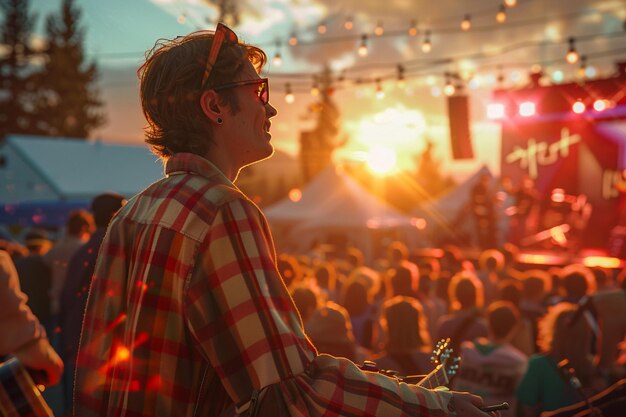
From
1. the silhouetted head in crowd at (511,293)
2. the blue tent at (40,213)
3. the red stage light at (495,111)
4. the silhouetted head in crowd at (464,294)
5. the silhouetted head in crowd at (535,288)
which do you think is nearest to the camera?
the silhouetted head in crowd at (464,294)

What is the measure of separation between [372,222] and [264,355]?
18.5m

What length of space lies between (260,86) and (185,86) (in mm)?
188

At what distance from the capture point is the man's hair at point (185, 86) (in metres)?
1.54

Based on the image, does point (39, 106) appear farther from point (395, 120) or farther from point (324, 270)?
point (324, 270)

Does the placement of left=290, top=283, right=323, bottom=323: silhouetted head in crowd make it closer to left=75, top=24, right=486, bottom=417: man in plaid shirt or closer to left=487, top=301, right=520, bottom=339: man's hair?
left=487, top=301, right=520, bottom=339: man's hair

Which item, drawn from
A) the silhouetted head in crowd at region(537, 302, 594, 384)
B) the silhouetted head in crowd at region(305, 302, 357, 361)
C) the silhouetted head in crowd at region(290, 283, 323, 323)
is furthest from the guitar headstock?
the silhouetted head in crowd at region(290, 283, 323, 323)

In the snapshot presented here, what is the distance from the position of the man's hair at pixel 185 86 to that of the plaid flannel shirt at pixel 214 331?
127mm

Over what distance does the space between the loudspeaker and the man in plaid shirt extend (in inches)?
630

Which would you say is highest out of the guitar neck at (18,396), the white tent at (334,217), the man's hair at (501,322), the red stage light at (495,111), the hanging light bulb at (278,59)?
the hanging light bulb at (278,59)

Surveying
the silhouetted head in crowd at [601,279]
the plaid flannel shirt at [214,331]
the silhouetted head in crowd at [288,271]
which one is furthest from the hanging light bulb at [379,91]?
the plaid flannel shirt at [214,331]

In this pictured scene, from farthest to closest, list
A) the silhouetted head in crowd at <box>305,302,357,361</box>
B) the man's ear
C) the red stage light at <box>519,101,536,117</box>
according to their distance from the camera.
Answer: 1. the red stage light at <box>519,101,536,117</box>
2. the silhouetted head in crowd at <box>305,302,357,361</box>
3. the man's ear

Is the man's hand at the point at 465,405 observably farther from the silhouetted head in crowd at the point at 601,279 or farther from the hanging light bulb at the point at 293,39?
the hanging light bulb at the point at 293,39

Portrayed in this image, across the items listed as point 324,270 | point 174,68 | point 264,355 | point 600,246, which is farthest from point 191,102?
point 600,246

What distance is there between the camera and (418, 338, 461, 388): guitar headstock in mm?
1573
